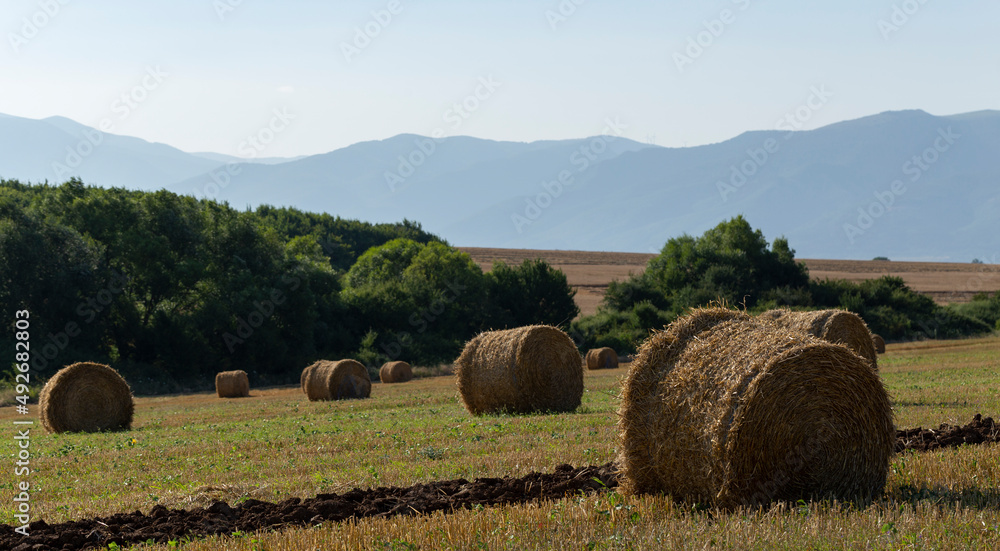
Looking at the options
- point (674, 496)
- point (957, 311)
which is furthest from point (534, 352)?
point (957, 311)

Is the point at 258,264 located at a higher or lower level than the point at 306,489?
higher

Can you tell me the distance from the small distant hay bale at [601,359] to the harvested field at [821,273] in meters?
29.7

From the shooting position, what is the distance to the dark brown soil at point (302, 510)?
24.7 ft

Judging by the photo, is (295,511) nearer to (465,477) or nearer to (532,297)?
(465,477)

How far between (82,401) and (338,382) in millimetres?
8763

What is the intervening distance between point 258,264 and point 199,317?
5748 millimetres

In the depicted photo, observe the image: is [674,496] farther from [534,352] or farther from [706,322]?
[534,352]

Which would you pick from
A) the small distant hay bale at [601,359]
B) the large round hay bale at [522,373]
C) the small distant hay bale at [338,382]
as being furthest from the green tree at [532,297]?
the large round hay bale at [522,373]

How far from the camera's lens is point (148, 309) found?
1642 inches

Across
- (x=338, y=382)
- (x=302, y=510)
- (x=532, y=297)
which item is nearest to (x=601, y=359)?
(x=532, y=297)

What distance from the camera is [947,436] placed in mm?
10930

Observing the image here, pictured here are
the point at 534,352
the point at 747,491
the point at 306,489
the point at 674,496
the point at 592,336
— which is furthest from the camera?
the point at 592,336

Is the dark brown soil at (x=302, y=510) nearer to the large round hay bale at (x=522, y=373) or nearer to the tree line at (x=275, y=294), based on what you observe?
the large round hay bale at (x=522, y=373)

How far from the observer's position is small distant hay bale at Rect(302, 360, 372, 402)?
27031mm
